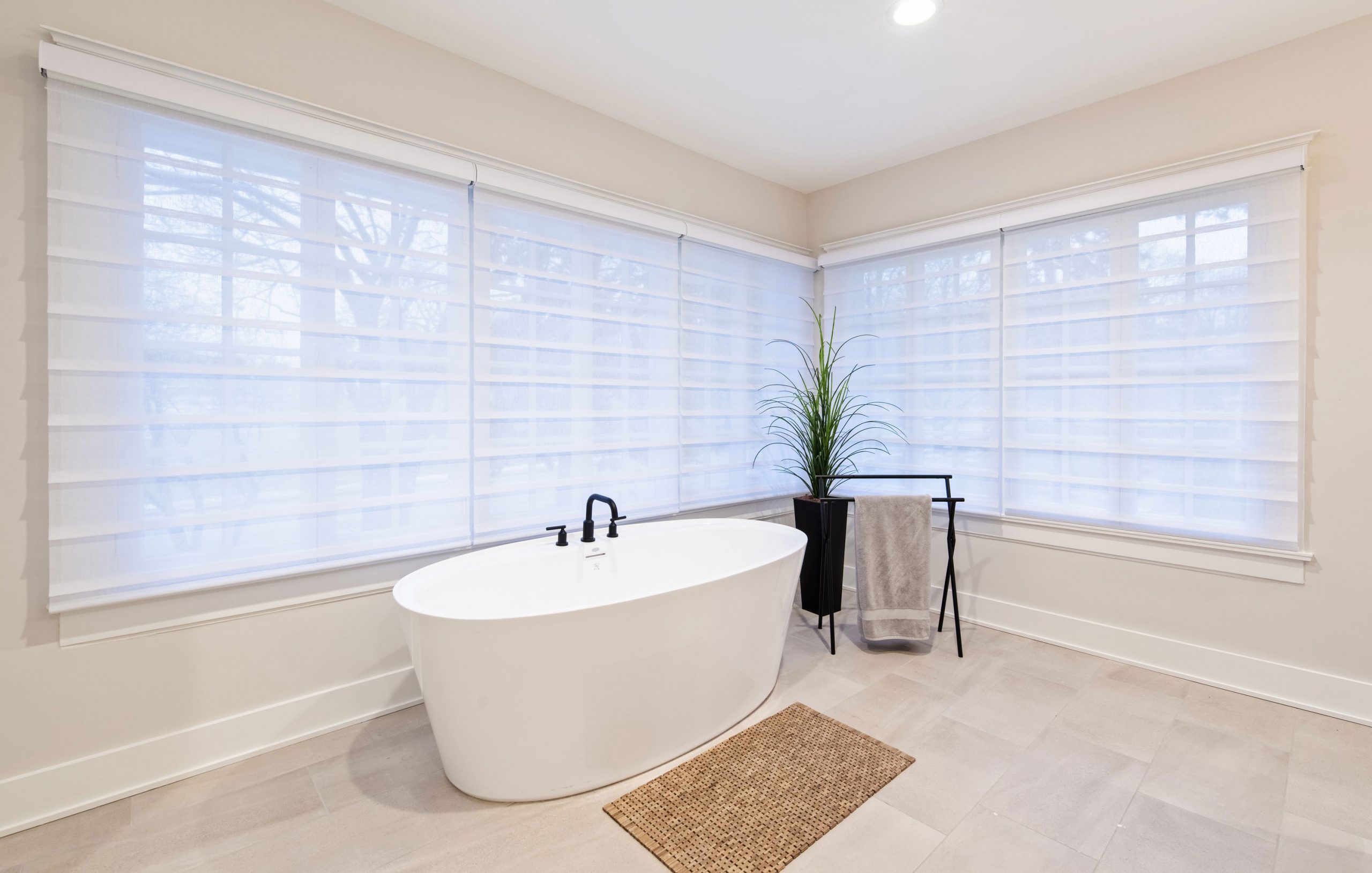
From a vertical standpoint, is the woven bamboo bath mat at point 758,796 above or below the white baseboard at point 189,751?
below

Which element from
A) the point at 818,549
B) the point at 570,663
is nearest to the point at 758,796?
the point at 570,663

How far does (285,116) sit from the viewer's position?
2.06m

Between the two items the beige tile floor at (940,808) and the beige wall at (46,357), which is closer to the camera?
the beige tile floor at (940,808)

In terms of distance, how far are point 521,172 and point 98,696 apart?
2.38 metres

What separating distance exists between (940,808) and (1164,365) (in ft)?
7.18

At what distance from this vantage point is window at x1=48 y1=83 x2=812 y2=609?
1.79m

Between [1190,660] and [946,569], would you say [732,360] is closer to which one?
[946,569]

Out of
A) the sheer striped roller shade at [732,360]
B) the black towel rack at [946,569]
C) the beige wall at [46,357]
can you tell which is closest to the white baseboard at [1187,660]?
the black towel rack at [946,569]

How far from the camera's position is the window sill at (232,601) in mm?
1835

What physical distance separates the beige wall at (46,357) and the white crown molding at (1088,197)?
207 cm

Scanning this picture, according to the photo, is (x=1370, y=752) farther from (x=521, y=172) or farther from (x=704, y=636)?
(x=521, y=172)

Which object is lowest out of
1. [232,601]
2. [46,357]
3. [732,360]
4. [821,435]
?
[232,601]

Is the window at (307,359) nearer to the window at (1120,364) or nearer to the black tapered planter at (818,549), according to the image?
the black tapered planter at (818,549)

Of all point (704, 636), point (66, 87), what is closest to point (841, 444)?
point (704, 636)
